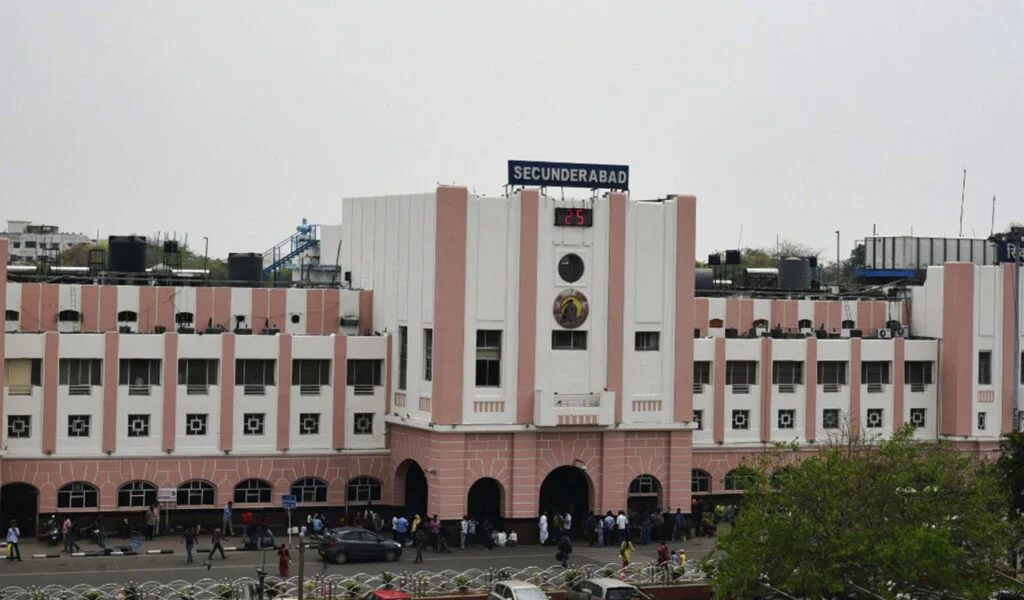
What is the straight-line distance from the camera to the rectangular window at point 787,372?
281 ft

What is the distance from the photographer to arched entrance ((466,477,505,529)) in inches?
3108

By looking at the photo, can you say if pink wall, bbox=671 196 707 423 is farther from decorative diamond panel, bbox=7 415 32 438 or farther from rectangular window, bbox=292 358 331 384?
decorative diamond panel, bbox=7 415 32 438

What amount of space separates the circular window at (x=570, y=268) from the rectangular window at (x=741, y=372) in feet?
37.1

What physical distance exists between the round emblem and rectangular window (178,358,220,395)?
14.8 meters

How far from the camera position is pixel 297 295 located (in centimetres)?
8288

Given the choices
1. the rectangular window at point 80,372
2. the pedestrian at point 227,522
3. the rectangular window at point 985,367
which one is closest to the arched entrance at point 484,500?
the pedestrian at point 227,522

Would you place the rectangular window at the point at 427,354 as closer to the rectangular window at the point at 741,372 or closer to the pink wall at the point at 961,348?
the rectangular window at the point at 741,372

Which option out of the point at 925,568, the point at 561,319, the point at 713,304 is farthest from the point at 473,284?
the point at 925,568

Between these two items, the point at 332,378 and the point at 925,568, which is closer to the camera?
the point at 925,568

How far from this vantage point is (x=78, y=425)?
7512cm

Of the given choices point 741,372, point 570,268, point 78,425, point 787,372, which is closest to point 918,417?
point 787,372

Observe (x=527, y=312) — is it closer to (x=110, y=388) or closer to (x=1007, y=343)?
(x=110, y=388)

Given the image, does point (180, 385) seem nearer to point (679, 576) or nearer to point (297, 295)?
point (297, 295)

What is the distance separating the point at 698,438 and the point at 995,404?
50.1 feet
